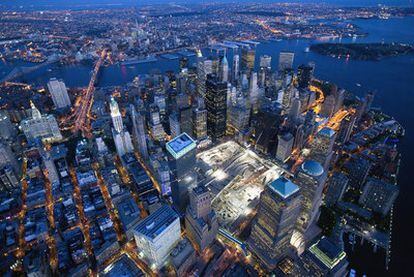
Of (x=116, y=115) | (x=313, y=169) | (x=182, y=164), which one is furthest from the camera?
(x=116, y=115)

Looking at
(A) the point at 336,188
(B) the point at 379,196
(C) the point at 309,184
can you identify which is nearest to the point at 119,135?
(C) the point at 309,184

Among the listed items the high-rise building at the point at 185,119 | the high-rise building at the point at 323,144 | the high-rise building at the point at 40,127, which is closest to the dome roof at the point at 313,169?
the high-rise building at the point at 323,144

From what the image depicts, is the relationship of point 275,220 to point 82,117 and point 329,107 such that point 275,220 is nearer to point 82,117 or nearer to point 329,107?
point 329,107

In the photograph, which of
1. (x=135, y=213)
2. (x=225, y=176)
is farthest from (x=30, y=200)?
(x=225, y=176)

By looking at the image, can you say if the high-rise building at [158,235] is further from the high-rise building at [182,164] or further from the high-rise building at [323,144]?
the high-rise building at [323,144]

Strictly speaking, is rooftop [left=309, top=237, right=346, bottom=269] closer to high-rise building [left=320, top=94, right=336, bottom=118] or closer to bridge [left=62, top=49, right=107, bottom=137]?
high-rise building [left=320, top=94, right=336, bottom=118]

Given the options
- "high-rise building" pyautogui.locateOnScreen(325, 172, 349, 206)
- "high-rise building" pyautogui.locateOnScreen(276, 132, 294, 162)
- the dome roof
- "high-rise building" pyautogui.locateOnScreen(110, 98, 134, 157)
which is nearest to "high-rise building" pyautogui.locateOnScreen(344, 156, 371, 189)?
"high-rise building" pyautogui.locateOnScreen(325, 172, 349, 206)
